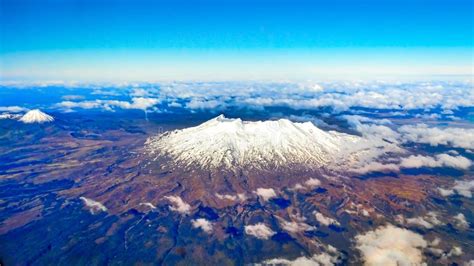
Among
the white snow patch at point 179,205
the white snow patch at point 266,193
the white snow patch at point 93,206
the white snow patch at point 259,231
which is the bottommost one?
the white snow patch at point 259,231

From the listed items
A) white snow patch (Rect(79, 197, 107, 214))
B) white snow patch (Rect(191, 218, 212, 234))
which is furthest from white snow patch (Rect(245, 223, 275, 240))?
white snow patch (Rect(79, 197, 107, 214))

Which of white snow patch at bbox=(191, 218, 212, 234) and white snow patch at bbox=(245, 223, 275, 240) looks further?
white snow patch at bbox=(191, 218, 212, 234)

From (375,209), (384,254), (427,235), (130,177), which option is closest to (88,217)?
(130,177)

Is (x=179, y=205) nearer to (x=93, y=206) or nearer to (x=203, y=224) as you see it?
(x=203, y=224)

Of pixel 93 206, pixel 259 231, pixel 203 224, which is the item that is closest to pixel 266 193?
pixel 259 231

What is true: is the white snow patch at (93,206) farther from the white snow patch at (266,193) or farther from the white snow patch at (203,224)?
the white snow patch at (266,193)

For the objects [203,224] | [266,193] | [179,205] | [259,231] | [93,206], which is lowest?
[259,231]

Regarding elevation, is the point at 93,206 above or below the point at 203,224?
above

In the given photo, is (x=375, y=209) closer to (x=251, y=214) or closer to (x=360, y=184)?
(x=360, y=184)

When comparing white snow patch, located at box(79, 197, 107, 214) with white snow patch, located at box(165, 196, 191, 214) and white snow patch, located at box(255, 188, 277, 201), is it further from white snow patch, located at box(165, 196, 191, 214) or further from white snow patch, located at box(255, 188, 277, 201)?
white snow patch, located at box(255, 188, 277, 201)

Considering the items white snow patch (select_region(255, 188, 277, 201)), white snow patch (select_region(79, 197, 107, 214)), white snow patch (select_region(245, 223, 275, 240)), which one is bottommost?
white snow patch (select_region(245, 223, 275, 240))

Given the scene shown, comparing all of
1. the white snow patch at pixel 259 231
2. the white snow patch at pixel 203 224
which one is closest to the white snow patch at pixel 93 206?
the white snow patch at pixel 203 224
